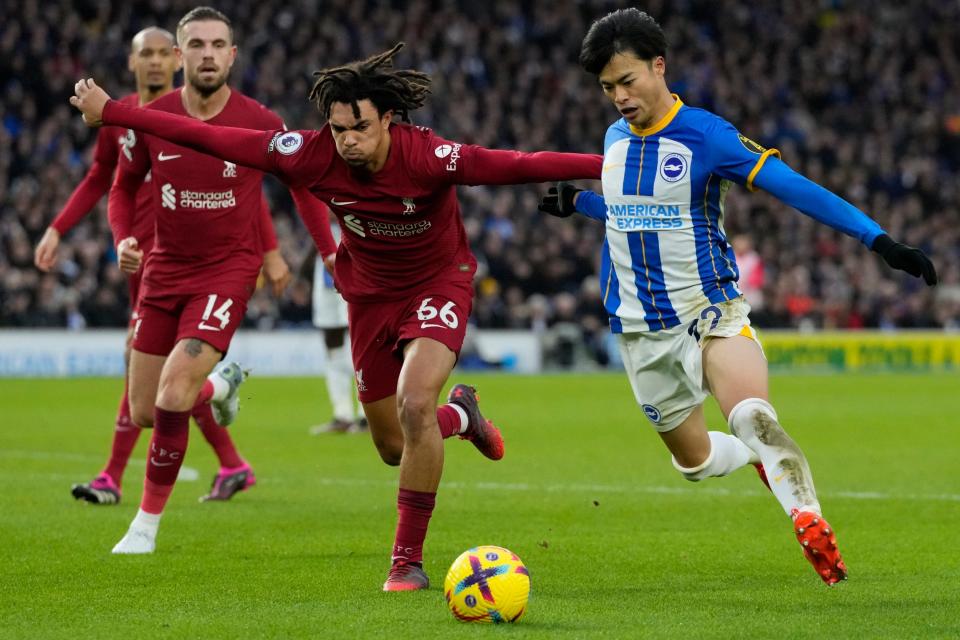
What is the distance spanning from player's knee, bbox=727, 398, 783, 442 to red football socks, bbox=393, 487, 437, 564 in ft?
4.37

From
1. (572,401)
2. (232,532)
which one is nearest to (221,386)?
(232,532)

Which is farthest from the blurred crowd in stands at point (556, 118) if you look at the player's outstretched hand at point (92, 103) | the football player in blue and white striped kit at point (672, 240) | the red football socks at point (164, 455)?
the player's outstretched hand at point (92, 103)

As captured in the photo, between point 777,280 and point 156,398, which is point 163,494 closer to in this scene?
point 156,398

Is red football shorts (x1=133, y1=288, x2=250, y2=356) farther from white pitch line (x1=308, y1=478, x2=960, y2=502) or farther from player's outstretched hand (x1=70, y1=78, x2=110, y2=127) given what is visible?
white pitch line (x1=308, y1=478, x2=960, y2=502)

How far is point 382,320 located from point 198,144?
1119mm

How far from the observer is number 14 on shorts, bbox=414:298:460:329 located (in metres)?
6.46

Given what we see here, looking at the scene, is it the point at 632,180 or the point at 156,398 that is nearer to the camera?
the point at 632,180

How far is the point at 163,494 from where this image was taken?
7418 mm

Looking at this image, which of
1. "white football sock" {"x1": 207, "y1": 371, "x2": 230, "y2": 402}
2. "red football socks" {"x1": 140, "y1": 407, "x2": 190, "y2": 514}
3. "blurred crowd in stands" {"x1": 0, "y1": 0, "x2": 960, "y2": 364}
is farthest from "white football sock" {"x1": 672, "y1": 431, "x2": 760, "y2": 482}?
"blurred crowd in stands" {"x1": 0, "y1": 0, "x2": 960, "y2": 364}

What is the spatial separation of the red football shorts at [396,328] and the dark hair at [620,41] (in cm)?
116

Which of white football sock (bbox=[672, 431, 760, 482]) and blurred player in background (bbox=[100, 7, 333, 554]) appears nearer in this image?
white football sock (bbox=[672, 431, 760, 482])

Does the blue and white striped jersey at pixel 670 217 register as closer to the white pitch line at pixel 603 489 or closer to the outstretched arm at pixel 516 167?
the outstretched arm at pixel 516 167

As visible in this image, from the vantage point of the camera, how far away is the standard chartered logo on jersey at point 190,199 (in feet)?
25.8

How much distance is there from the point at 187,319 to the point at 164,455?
70 cm
